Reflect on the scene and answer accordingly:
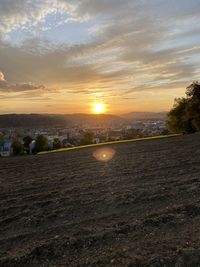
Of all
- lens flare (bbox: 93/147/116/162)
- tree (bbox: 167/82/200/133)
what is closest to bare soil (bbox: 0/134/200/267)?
lens flare (bbox: 93/147/116/162)

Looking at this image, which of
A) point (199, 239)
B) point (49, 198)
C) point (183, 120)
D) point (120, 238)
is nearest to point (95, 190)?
point (49, 198)

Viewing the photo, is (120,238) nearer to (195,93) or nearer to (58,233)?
(58,233)

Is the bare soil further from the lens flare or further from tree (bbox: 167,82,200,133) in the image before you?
tree (bbox: 167,82,200,133)

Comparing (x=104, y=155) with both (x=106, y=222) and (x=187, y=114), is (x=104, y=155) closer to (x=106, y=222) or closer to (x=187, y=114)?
(x=106, y=222)

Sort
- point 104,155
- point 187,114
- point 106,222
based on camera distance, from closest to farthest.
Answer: point 106,222 → point 104,155 → point 187,114

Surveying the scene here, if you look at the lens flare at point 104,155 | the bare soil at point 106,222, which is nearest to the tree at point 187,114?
the lens flare at point 104,155

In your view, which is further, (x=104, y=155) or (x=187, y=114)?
(x=187, y=114)

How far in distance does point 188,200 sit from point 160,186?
1784mm

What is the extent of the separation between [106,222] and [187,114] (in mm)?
48077

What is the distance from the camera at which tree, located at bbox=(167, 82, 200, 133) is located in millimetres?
51431

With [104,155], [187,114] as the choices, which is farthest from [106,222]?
[187,114]

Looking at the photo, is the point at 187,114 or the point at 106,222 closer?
the point at 106,222

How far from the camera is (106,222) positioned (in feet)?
21.3

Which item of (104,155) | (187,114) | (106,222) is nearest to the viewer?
(106,222)
